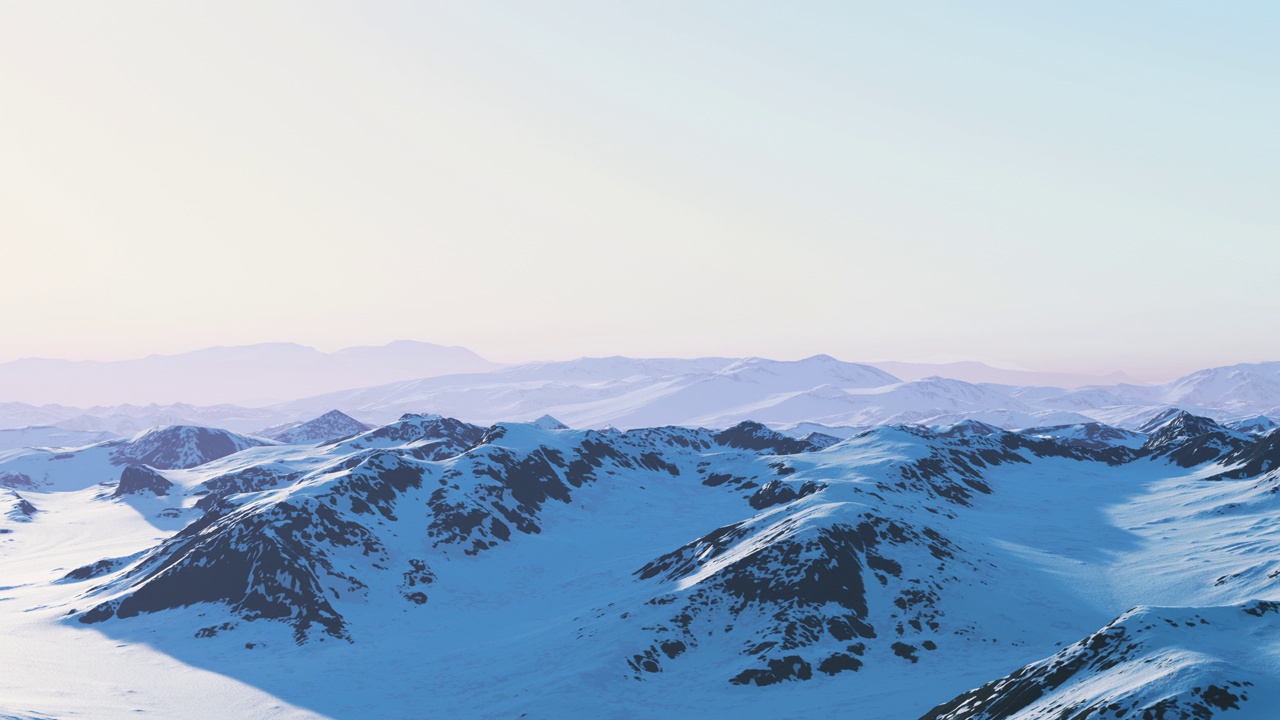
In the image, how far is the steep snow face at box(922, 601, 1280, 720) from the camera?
6556 cm

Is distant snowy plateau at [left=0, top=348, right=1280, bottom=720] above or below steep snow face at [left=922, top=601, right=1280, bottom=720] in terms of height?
below

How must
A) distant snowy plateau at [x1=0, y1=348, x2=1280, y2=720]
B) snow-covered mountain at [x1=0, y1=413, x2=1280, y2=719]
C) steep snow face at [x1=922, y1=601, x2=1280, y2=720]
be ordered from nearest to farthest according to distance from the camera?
steep snow face at [x1=922, y1=601, x2=1280, y2=720] → distant snowy plateau at [x1=0, y1=348, x2=1280, y2=720] → snow-covered mountain at [x1=0, y1=413, x2=1280, y2=719]

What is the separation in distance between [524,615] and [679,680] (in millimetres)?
45140

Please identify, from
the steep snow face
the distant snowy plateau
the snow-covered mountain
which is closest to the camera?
the steep snow face

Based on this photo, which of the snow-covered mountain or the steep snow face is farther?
the snow-covered mountain

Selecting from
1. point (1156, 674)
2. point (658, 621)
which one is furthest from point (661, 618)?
point (1156, 674)

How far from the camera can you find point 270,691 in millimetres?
130375

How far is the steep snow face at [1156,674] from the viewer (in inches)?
2581

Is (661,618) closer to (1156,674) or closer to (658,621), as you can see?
(658,621)

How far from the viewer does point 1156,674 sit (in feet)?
228

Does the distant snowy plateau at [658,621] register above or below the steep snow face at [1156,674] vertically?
below

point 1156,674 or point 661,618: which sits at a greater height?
point 1156,674

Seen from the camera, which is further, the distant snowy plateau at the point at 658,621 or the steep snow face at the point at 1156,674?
the distant snowy plateau at the point at 658,621

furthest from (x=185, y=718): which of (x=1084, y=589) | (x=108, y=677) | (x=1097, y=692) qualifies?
(x=1084, y=589)
